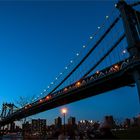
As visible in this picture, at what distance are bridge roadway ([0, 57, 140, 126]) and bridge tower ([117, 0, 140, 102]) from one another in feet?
2.13

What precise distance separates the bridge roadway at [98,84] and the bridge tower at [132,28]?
65 centimetres

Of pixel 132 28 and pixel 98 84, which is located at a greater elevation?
pixel 132 28

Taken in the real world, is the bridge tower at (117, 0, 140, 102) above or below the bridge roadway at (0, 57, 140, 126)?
above

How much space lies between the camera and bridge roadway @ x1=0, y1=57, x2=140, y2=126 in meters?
24.6

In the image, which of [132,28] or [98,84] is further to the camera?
[98,84]

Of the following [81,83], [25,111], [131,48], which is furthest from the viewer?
[25,111]

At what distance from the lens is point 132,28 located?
2570 cm

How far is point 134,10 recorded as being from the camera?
89.7 ft

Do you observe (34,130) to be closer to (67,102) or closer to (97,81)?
(67,102)

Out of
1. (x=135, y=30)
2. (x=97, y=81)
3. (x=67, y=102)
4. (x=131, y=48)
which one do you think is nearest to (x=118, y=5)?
(x=135, y=30)

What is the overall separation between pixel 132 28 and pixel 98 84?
6200 millimetres

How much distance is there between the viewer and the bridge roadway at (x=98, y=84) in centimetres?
2464

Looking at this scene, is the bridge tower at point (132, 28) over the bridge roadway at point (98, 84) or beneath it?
over

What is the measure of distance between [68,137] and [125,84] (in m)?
20.2
